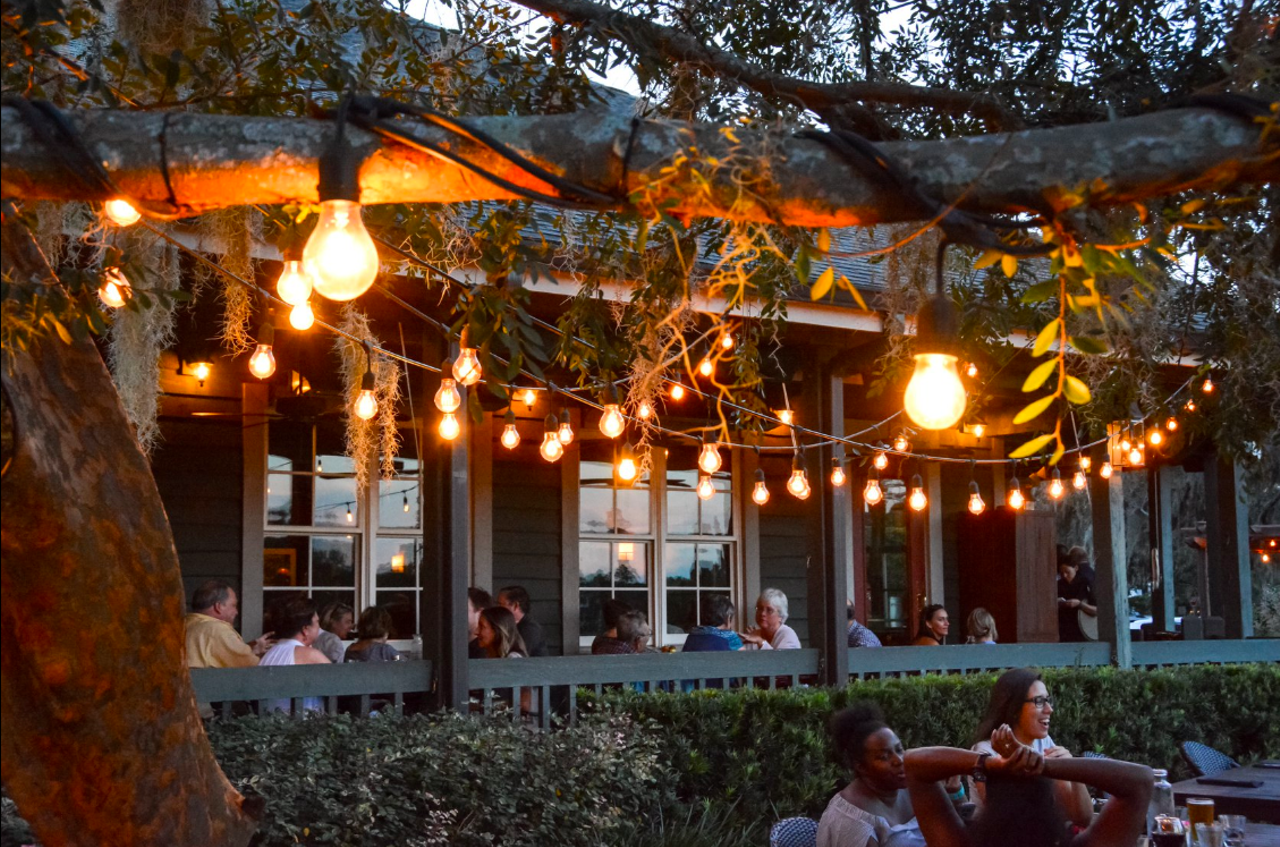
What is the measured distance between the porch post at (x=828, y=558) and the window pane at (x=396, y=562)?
319cm

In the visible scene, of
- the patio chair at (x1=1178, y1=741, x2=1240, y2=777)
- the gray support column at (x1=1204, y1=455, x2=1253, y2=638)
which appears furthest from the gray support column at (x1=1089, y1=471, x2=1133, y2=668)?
the patio chair at (x1=1178, y1=741, x2=1240, y2=777)

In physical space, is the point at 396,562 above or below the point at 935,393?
below

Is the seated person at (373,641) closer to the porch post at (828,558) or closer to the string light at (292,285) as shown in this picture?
the porch post at (828,558)

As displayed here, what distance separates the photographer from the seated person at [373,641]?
7859mm

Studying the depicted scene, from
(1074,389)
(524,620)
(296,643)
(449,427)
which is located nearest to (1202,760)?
(524,620)

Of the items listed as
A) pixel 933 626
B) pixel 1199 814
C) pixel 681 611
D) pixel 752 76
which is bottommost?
pixel 1199 814

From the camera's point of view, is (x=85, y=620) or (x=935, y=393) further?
(x=85, y=620)

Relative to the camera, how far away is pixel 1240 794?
20.0 ft

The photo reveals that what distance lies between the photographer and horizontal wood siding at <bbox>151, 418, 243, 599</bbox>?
9.12 metres

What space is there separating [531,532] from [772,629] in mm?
2338

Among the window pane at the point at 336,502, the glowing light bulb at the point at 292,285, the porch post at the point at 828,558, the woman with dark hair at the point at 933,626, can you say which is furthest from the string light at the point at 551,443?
the woman with dark hair at the point at 933,626

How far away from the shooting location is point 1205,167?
2410 mm

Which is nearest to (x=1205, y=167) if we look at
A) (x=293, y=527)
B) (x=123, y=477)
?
(x=123, y=477)

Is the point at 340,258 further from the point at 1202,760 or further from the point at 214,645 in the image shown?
the point at 1202,760
